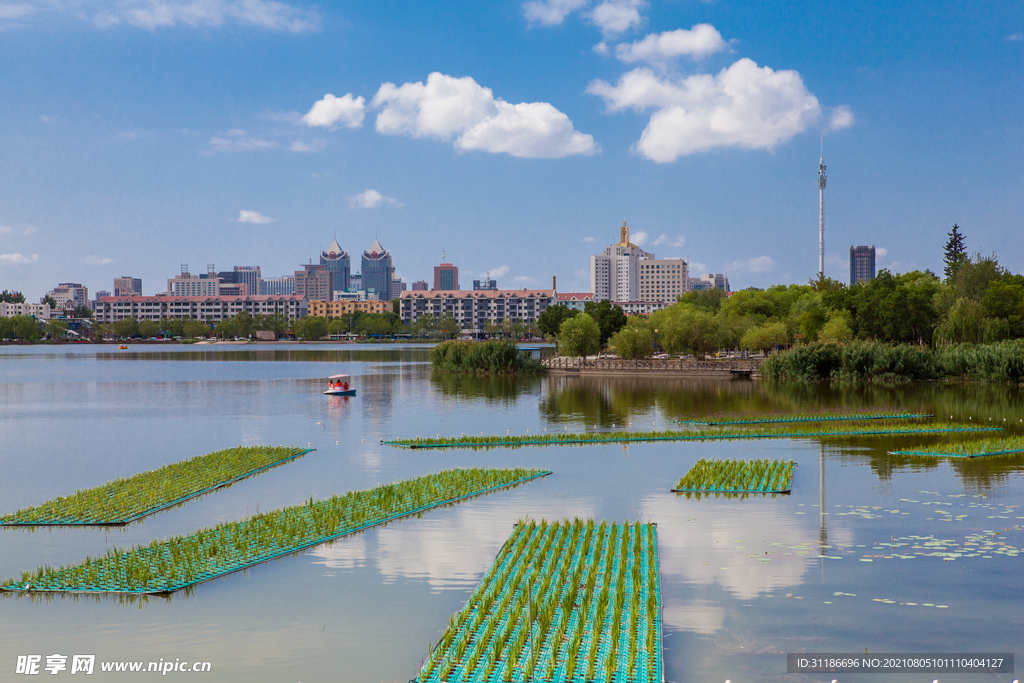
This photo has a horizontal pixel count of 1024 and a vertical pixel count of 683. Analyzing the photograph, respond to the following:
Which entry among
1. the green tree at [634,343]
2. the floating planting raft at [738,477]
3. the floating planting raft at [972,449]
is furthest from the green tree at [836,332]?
the floating planting raft at [738,477]

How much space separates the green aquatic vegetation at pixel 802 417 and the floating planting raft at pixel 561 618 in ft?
82.3

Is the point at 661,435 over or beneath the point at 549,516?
over

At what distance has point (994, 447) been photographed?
104ft

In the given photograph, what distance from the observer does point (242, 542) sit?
61.1 feet

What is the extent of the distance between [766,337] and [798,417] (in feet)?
172

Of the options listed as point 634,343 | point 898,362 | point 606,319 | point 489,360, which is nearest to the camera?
point 898,362

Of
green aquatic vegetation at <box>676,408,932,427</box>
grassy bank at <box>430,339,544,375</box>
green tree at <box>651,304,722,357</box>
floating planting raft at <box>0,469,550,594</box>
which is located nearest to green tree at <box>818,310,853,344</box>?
green tree at <box>651,304,722,357</box>

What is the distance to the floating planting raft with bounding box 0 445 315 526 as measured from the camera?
21.4 metres

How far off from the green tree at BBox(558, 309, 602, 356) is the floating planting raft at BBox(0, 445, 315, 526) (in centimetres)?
6285

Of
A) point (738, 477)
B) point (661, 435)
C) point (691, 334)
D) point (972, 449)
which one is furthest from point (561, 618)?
point (691, 334)

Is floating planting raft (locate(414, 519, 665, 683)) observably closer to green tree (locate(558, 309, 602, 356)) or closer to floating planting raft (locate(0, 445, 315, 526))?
floating planting raft (locate(0, 445, 315, 526))

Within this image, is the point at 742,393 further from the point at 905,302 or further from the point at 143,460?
the point at 143,460

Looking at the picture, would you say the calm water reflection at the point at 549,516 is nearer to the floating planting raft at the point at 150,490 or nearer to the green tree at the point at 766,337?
the floating planting raft at the point at 150,490

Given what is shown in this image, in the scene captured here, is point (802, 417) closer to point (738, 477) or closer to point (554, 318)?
point (738, 477)
